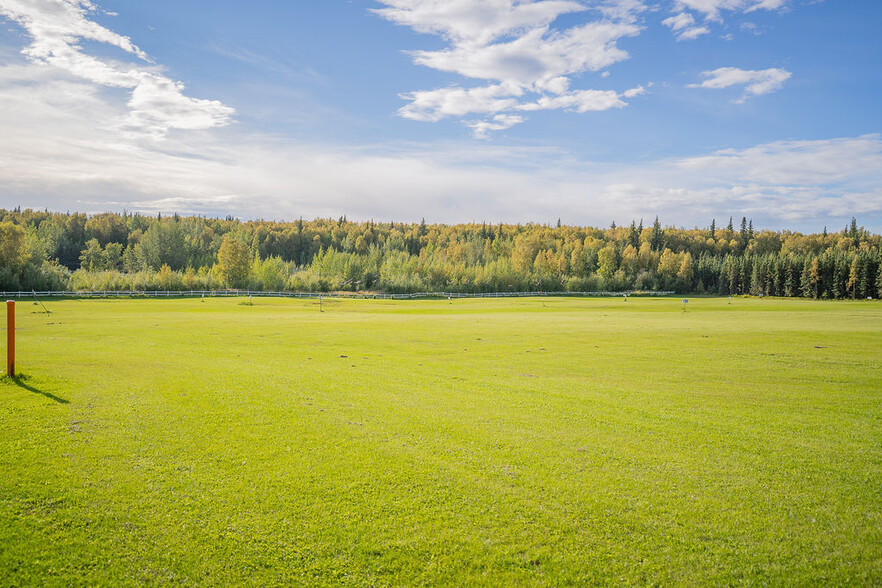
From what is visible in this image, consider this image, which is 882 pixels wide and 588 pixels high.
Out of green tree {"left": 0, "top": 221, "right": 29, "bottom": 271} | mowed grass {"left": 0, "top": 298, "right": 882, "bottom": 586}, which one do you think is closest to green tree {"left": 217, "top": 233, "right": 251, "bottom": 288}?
green tree {"left": 0, "top": 221, "right": 29, "bottom": 271}

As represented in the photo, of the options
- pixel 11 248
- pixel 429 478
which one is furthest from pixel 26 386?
pixel 11 248

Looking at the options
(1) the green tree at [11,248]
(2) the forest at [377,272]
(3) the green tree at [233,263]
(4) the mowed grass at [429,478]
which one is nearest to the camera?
(4) the mowed grass at [429,478]

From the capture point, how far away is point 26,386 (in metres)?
14.3

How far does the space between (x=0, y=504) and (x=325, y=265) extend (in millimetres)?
163820

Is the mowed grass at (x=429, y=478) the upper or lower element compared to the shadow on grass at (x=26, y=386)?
lower

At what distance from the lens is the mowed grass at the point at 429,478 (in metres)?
6.81

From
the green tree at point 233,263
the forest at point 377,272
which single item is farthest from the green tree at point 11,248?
the green tree at point 233,263

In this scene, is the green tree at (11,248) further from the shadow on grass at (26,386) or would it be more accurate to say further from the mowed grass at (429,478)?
the shadow on grass at (26,386)

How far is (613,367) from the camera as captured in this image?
22.6m

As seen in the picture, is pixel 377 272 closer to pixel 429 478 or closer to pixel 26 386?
pixel 26 386

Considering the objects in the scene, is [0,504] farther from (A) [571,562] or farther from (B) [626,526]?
(B) [626,526]

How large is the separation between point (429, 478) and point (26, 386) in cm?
1312

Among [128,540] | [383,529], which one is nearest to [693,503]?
[383,529]

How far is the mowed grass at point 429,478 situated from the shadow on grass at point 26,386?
12 cm
